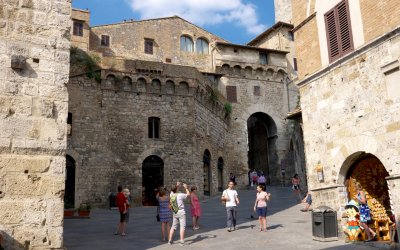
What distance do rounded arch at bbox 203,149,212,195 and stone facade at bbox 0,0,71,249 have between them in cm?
1763

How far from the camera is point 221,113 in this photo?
28625 mm

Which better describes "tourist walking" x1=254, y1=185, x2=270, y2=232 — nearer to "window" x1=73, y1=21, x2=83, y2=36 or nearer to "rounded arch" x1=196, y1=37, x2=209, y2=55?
"window" x1=73, y1=21, x2=83, y2=36

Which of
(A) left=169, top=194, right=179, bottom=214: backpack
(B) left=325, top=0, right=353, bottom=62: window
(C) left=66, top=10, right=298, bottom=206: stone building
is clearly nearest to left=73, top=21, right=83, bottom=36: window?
(C) left=66, top=10, right=298, bottom=206: stone building

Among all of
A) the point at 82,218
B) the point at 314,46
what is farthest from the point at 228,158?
the point at 314,46

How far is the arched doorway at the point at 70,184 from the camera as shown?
2005 cm

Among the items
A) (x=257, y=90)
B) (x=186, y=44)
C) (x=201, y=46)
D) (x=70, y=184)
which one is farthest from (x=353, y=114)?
(x=201, y=46)

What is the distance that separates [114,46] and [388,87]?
85.0 feet

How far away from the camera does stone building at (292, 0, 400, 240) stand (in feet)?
30.0

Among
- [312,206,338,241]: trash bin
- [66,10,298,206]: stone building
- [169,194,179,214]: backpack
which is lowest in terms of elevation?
[312,206,338,241]: trash bin

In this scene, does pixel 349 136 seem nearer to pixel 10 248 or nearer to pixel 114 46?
pixel 10 248

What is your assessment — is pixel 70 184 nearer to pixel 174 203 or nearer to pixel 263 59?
pixel 174 203

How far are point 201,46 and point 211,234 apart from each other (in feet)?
84.6

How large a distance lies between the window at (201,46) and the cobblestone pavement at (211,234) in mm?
21070

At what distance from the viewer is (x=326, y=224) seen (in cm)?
1020
